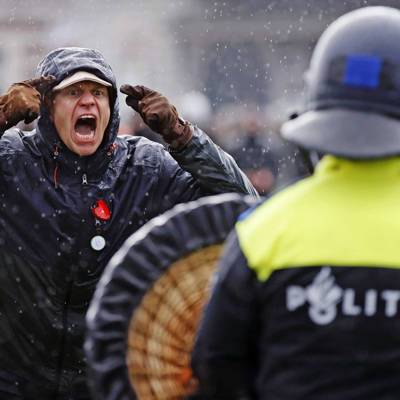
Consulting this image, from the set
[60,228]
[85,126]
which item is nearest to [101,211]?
[60,228]

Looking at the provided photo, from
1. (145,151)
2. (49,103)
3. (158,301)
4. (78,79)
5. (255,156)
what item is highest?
(78,79)

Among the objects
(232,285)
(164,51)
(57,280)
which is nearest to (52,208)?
(57,280)

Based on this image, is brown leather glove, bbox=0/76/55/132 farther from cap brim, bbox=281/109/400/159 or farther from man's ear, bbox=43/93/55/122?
cap brim, bbox=281/109/400/159

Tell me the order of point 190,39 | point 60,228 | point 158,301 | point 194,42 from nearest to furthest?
point 158,301 < point 60,228 < point 190,39 < point 194,42

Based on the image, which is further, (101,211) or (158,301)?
(101,211)

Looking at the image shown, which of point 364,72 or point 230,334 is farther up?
point 364,72

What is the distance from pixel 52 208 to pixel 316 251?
279 cm

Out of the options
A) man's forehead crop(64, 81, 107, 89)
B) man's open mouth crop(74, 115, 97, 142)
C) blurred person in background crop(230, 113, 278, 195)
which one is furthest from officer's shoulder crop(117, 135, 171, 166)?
blurred person in background crop(230, 113, 278, 195)

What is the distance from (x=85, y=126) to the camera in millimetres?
6375

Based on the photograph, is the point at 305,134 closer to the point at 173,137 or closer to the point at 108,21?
the point at 173,137

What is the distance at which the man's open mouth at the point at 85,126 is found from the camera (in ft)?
20.7

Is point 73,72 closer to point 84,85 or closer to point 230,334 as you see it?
point 84,85

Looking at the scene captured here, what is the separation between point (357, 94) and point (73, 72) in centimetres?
289

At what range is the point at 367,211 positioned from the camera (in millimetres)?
3516
